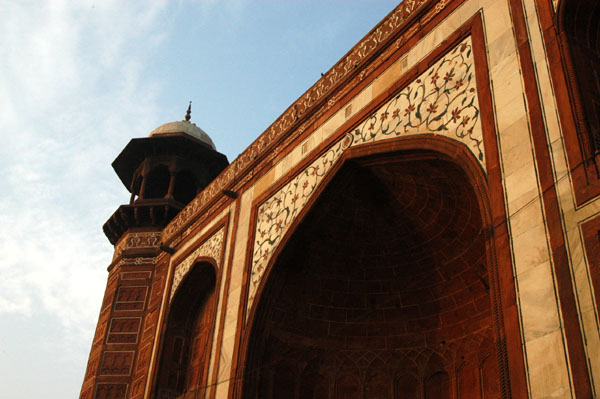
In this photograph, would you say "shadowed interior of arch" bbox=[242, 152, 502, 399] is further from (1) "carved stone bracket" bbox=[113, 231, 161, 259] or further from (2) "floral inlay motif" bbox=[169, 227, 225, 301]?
(1) "carved stone bracket" bbox=[113, 231, 161, 259]

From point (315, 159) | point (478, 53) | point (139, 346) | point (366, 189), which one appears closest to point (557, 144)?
point (478, 53)

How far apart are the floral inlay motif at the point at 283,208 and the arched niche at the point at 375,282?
0.67 ft

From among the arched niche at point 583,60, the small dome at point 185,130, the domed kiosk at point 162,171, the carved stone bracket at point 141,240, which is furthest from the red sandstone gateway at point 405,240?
the small dome at point 185,130

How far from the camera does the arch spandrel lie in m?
6.83

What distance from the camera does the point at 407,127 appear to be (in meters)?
7.64

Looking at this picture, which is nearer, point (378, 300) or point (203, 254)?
point (378, 300)

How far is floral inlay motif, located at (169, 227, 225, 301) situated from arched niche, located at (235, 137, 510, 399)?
196cm

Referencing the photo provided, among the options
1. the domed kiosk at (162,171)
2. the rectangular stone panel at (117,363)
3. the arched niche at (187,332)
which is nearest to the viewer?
the arched niche at (187,332)

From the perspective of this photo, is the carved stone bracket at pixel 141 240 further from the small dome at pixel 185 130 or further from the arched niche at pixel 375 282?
the arched niche at pixel 375 282

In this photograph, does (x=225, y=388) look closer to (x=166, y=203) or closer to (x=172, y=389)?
(x=172, y=389)

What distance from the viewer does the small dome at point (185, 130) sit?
15034 mm

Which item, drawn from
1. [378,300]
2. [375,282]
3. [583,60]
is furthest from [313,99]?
[583,60]

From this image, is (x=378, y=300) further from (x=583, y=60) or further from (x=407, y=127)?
(x=583, y=60)

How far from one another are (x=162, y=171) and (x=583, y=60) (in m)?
10.6
